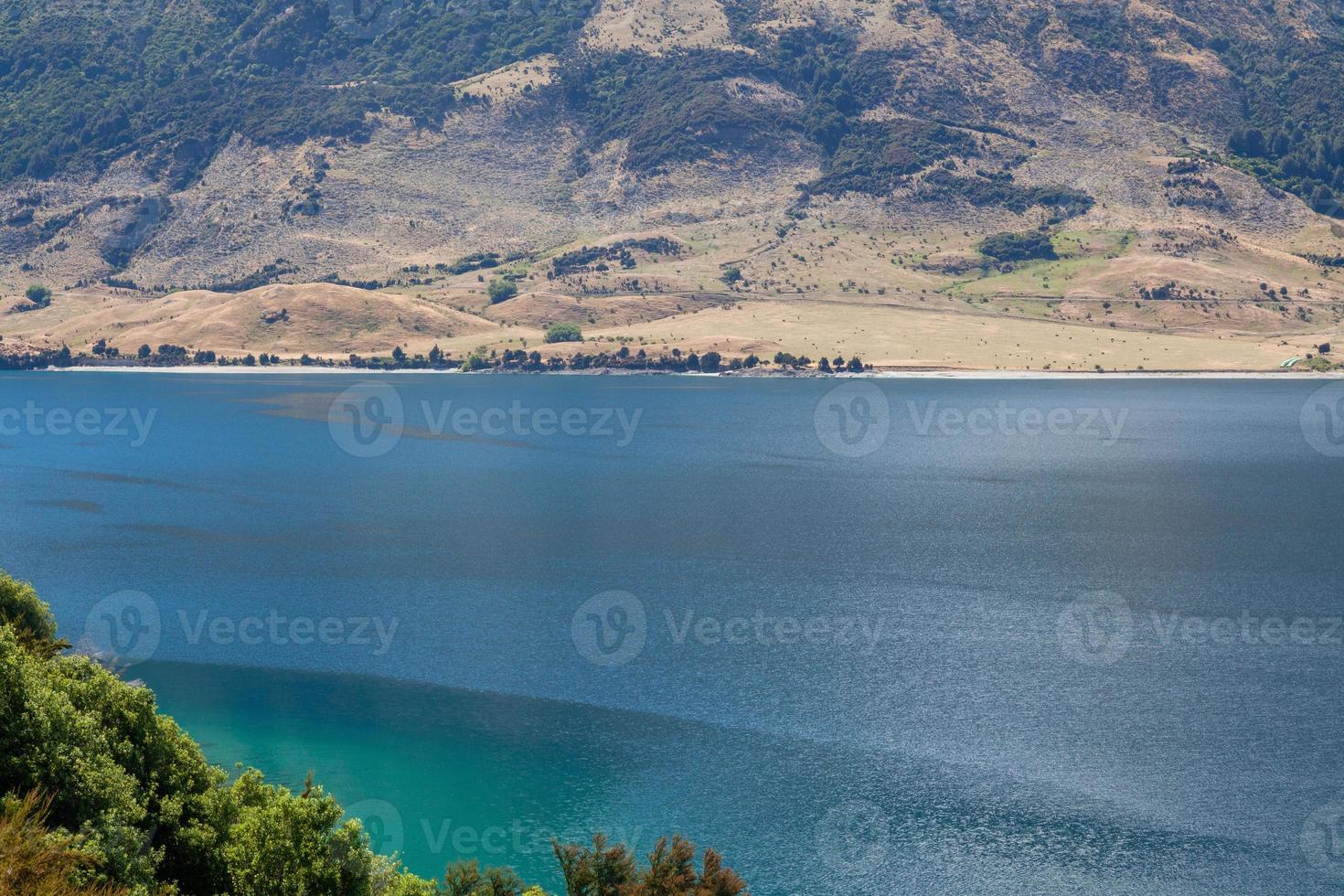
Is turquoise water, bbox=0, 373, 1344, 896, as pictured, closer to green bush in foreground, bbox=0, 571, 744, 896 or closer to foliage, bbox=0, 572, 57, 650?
foliage, bbox=0, 572, 57, 650

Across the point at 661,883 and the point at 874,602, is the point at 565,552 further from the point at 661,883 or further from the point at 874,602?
the point at 661,883

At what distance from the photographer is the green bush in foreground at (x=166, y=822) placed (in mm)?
29516

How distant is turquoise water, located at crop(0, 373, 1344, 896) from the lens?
42469 millimetres

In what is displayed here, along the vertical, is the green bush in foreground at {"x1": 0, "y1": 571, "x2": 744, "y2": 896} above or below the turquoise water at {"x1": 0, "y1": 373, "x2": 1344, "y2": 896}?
below

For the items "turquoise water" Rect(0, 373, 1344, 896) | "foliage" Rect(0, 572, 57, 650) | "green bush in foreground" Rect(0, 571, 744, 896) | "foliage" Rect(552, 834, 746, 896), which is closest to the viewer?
"green bush in foreground" Rect(0, 571, 744, 896)

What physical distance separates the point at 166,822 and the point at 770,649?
108ft

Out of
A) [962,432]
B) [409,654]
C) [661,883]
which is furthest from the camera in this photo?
[962,432]

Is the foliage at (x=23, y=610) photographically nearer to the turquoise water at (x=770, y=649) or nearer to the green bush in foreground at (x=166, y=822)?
the turquoise water at (x=770, y=649)

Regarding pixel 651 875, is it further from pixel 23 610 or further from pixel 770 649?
pixel 23 610

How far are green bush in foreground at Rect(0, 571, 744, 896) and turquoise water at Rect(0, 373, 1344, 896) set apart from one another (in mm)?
6211

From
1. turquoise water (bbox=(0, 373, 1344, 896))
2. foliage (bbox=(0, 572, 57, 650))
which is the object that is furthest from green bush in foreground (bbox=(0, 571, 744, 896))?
foliage (bbox=(0, 572, 57, 650))

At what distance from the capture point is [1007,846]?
41.0m

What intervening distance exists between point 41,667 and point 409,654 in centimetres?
2530

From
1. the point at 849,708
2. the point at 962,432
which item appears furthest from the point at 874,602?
the point at 962,432
